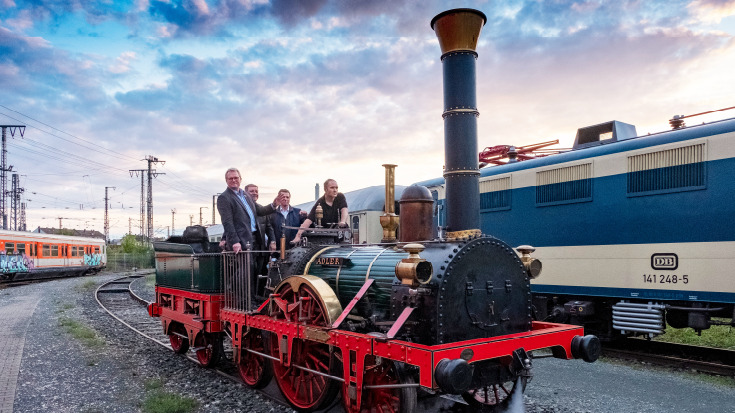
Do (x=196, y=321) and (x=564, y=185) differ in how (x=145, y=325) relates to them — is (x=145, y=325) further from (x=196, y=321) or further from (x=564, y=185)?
(x=564, y=185)

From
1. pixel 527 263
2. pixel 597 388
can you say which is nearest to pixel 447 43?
pixel 527 263

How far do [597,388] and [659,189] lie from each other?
10.4 feet

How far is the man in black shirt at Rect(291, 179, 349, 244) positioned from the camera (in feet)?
21.1

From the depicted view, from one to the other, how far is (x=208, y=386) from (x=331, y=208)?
2.65 m

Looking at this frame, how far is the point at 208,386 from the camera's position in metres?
6.29

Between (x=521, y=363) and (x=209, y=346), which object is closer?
(x=521, y=363)

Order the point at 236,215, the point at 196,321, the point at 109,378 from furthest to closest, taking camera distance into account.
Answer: the point at 196,321 → the point at 109,378 → the point at 236,215

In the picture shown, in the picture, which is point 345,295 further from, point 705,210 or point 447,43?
point 705,210

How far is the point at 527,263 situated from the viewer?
4.68 metres

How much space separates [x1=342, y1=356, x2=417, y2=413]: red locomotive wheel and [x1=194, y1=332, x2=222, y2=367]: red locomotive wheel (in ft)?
9.87

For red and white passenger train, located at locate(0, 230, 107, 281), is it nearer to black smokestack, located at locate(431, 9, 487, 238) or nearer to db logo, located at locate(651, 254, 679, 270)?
black smokestack, located at locate(431, 9, 487, 238)

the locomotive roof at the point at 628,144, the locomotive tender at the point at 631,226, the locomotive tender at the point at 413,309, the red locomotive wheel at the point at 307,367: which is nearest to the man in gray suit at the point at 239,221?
the locomotive tender at the point at 413,309

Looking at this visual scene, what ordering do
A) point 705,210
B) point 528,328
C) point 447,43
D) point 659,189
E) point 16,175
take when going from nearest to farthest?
point 528,328
point 447,43
point 705,210
point 659,189
point 16,175

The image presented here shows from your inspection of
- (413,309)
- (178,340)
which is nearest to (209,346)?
(178,340)
